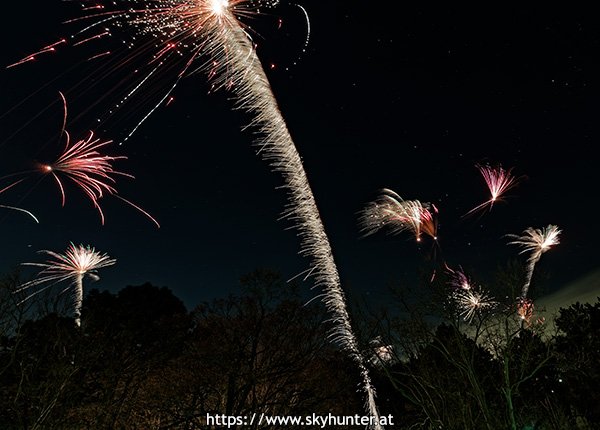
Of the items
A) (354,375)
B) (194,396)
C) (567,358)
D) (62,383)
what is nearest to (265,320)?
(194,396)

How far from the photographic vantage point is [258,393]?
23.1m

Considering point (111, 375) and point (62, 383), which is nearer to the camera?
point (62, 383)

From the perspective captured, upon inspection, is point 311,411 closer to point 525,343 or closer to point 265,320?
point 265,320

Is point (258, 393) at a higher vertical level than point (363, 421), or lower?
higher

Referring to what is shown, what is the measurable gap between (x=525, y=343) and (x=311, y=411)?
972cm

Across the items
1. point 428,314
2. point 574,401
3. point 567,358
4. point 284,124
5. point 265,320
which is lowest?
point 574,401

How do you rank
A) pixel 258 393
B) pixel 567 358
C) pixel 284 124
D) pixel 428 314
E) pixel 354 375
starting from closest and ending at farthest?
pixel 284 124 → pixel 428 314 → pixel 258 393 → pixel 567 358 → pixel 354 375

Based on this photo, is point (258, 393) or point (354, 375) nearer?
point (258, 393)

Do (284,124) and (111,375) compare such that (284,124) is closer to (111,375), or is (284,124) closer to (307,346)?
(307,346)

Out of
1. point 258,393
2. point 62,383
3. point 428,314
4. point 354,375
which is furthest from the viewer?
point 354,375

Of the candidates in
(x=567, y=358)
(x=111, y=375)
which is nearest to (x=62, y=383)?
(x=111, y=375)

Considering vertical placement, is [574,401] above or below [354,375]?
below

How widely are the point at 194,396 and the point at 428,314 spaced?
10484mm

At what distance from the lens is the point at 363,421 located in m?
23.9
